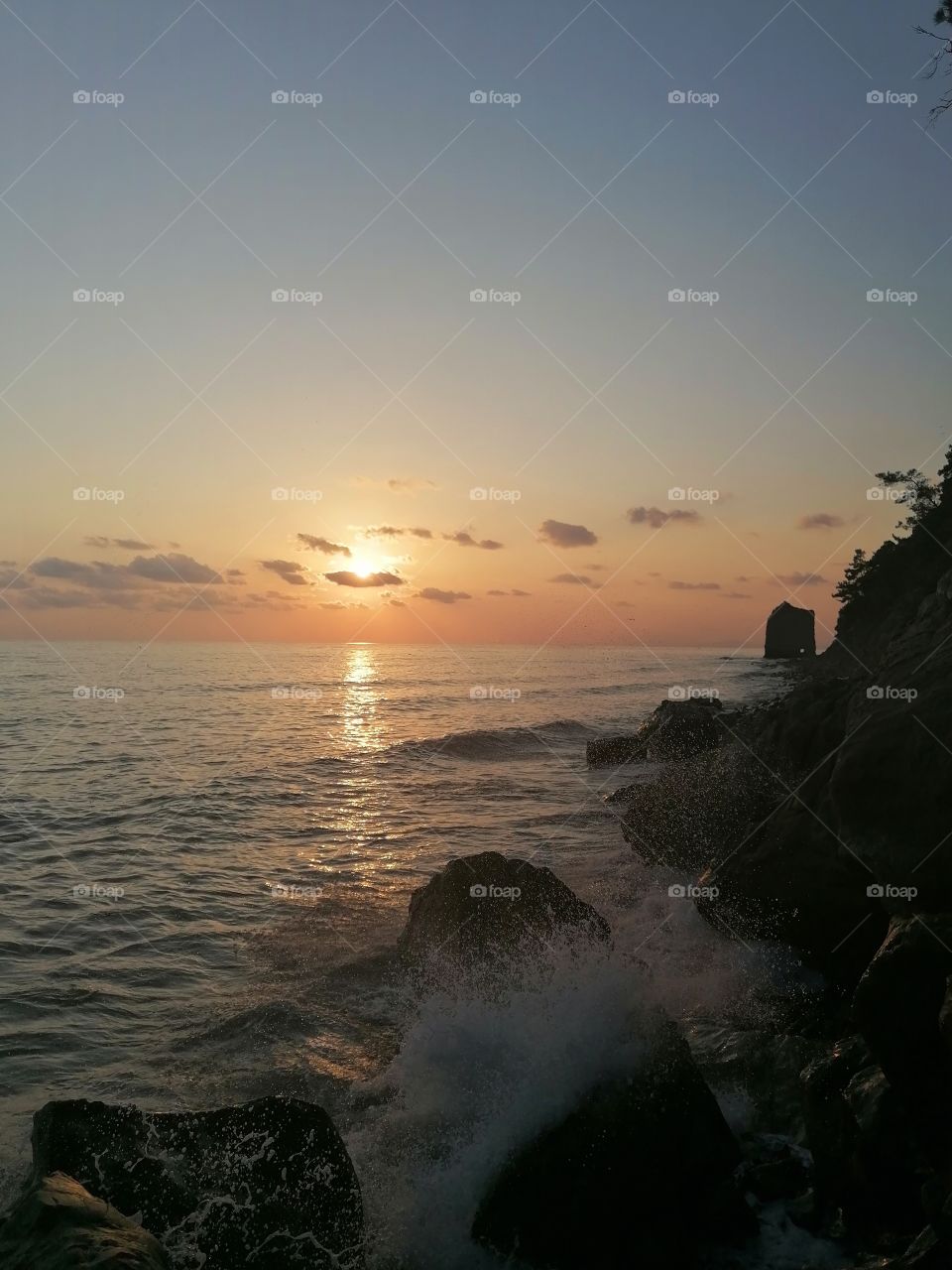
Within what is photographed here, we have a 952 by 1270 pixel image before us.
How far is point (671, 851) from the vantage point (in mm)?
19500

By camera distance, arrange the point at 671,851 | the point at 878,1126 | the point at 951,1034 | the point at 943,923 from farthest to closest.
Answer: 1. the point at 671,851
2. the point at 943,923
3. the point at 878,1126
4. the point at 951,1034

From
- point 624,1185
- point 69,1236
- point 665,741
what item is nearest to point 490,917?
point 624,1185

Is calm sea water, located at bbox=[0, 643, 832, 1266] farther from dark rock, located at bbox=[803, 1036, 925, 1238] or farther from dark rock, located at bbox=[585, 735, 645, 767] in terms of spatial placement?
dark rock, located at bbox=[803, 1036, 925, 1238]

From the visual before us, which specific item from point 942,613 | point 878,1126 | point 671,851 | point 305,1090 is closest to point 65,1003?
point 305,1090

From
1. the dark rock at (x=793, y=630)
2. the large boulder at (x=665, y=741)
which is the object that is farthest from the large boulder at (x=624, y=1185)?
the dark rock at (x=793, y=630)

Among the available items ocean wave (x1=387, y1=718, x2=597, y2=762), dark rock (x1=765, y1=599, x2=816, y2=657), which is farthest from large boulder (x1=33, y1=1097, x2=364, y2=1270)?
dark rock (x1=765, y1=599, x2=816, y2=657)

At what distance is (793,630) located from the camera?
152 m

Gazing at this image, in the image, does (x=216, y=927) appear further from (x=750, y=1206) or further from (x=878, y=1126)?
(x=878, y=1126)

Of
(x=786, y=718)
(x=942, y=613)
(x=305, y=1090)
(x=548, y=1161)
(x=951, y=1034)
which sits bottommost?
(x=305, y=1090)

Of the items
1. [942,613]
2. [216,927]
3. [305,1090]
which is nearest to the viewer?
[305,1090]

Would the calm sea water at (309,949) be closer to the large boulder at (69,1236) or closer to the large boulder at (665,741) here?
the large boulder at (665,741)

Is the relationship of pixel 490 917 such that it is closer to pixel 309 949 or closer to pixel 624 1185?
pixel 309 949

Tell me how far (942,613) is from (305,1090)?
16131 millimetres

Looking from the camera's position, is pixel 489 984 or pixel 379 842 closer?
pixel 489 984
